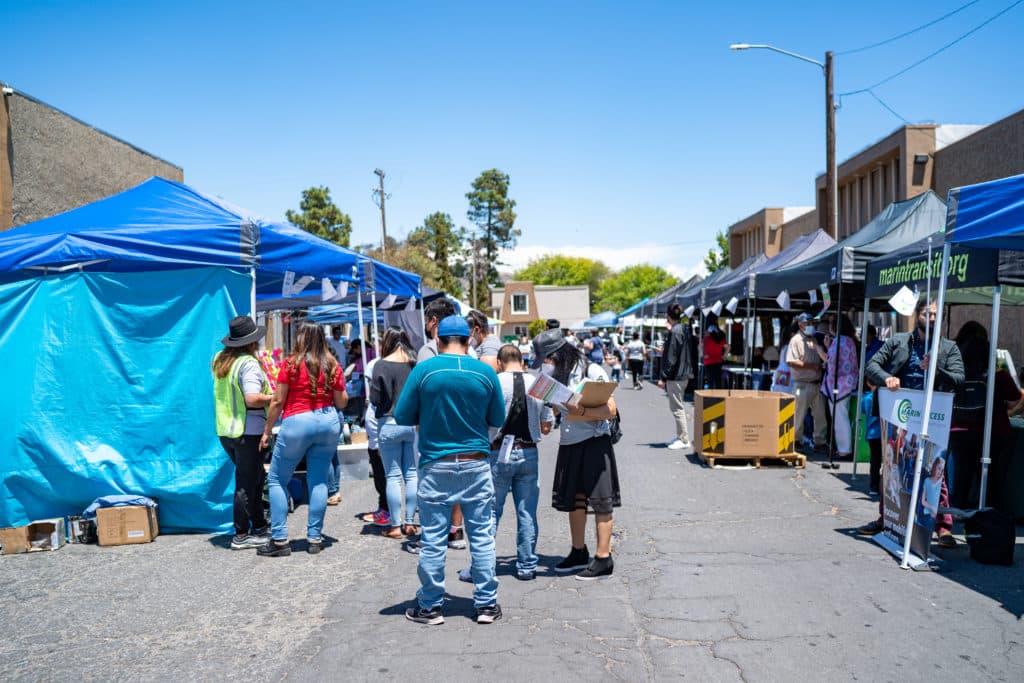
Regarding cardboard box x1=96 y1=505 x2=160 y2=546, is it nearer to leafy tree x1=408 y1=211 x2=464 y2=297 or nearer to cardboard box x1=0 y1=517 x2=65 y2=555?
cardboard box x1=0 y1=517 x2=65 y2=555

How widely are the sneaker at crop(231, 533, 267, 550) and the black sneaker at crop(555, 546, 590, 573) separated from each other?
2593 millimetres

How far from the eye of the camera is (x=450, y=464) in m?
4.83

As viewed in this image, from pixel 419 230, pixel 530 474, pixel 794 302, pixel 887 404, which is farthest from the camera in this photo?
pixel 419 230

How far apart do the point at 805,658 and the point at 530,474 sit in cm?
A: 212

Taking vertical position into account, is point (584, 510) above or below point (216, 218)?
below

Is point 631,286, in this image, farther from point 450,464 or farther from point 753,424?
point 450,464

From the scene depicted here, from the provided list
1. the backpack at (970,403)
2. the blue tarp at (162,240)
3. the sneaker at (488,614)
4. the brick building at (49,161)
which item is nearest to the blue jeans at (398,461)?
the sneaker at (488,614)

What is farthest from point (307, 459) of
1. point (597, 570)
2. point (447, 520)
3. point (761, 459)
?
point (761, 459)

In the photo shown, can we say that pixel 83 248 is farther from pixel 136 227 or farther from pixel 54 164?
pixel 54 164

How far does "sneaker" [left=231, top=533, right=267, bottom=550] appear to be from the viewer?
6848 millimetres

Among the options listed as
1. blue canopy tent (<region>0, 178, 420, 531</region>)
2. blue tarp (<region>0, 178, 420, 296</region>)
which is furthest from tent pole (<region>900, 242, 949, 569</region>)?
blue tarp (<region>0, 178, 420, 296</region>)

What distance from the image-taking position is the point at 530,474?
5727 millimetres

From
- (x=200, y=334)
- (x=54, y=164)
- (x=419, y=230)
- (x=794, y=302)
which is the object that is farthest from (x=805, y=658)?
(x=419, y=230)

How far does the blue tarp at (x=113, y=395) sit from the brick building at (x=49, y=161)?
24.9 feet
